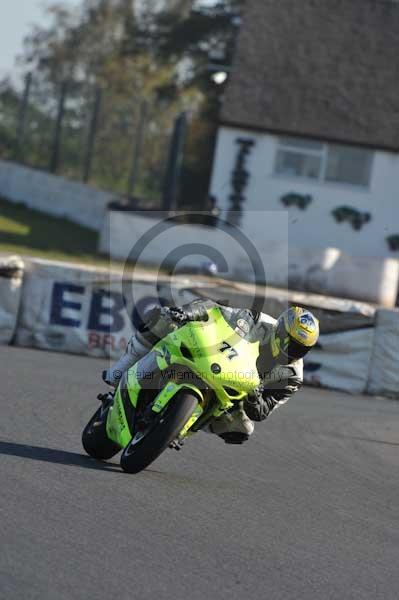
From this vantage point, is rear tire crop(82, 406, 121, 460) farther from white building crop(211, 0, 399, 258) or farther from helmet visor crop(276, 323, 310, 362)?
white building crop(211, 0, 399, 258)

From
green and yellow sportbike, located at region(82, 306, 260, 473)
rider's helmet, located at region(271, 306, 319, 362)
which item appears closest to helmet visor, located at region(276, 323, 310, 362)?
rider's helmet, located at region(271, 306, 319, 362)

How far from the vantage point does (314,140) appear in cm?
2886

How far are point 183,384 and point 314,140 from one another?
22198 mm

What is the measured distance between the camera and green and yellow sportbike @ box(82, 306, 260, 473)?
23.6ft

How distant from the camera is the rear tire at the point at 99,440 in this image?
787 centimetres

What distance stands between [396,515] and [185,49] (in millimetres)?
42339

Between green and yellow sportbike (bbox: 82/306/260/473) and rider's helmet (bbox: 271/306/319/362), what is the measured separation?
17 centimetres

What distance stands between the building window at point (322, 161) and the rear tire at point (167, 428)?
22164 mm

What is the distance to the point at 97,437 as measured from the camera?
7.92 m

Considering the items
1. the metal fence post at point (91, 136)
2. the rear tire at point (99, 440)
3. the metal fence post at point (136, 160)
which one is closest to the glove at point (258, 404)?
the rear tire at point (99, 440)

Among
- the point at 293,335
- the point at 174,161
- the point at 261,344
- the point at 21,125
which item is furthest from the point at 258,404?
the point at 21,125

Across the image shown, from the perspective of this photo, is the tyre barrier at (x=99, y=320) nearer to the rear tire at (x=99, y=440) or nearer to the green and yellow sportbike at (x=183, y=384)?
the rear tire at (x=99, y=440)

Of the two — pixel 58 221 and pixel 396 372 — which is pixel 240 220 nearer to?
pixel 58 221

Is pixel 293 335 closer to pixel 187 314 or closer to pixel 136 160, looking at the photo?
pixel 187 314
